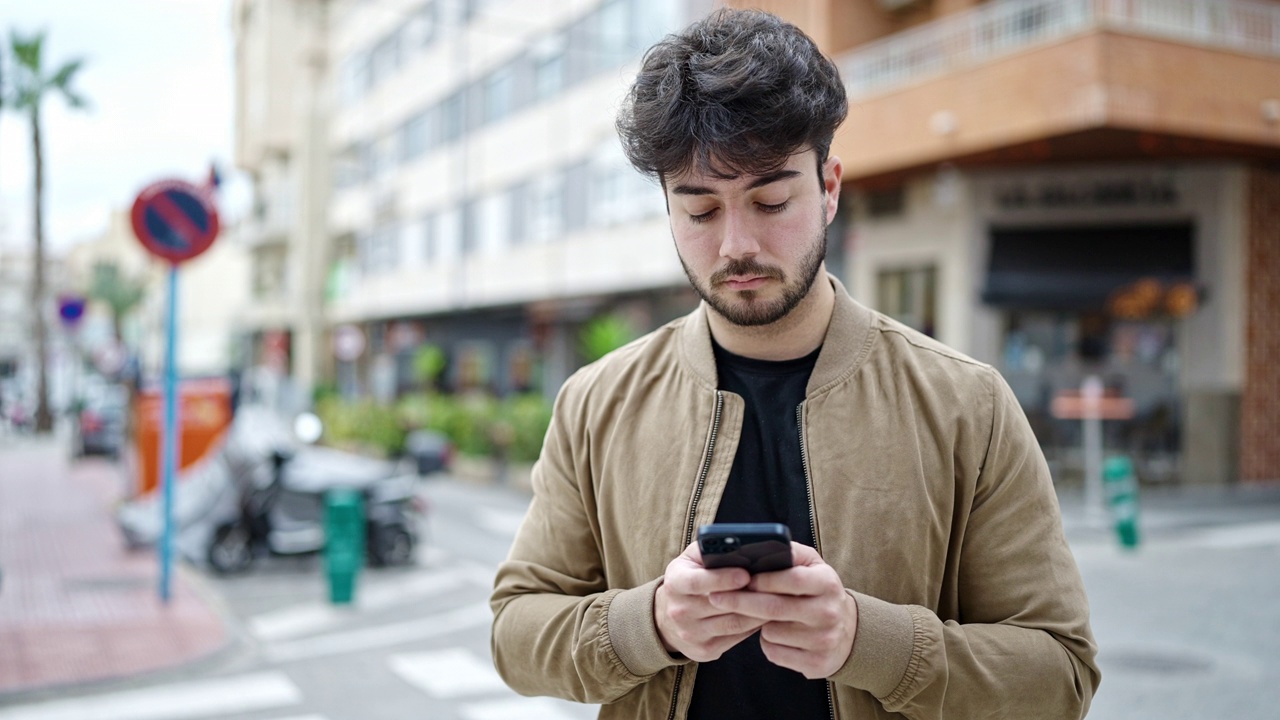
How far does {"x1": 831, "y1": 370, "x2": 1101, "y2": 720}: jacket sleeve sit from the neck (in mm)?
314

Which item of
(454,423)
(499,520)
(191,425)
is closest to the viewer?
(191,425)

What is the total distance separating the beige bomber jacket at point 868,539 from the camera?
1795 mm

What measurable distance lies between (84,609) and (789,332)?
331 inches

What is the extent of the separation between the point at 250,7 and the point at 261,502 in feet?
35.9

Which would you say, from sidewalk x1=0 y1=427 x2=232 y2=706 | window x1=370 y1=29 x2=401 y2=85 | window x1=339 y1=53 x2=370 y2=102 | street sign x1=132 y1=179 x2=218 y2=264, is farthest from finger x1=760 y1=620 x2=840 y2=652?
window x1=339 y1=53 x2=370 y2=102

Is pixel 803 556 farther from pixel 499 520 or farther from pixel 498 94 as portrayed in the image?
pixel 498 94

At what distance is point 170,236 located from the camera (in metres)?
9.07

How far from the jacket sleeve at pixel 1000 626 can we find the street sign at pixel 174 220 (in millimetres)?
8328

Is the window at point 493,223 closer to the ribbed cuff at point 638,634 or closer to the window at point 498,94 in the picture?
the window at point 498,94

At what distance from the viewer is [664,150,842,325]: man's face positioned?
1879 millimetres

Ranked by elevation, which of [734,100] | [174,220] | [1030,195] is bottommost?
[734,100]

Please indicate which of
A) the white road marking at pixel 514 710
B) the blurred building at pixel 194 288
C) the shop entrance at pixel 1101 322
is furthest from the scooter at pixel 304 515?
the blurred building at pixel 194 288

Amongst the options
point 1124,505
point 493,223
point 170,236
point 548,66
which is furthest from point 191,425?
point 493,223

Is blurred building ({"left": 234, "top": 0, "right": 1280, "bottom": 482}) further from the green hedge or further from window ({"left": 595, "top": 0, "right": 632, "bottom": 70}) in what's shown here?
the green hedge
